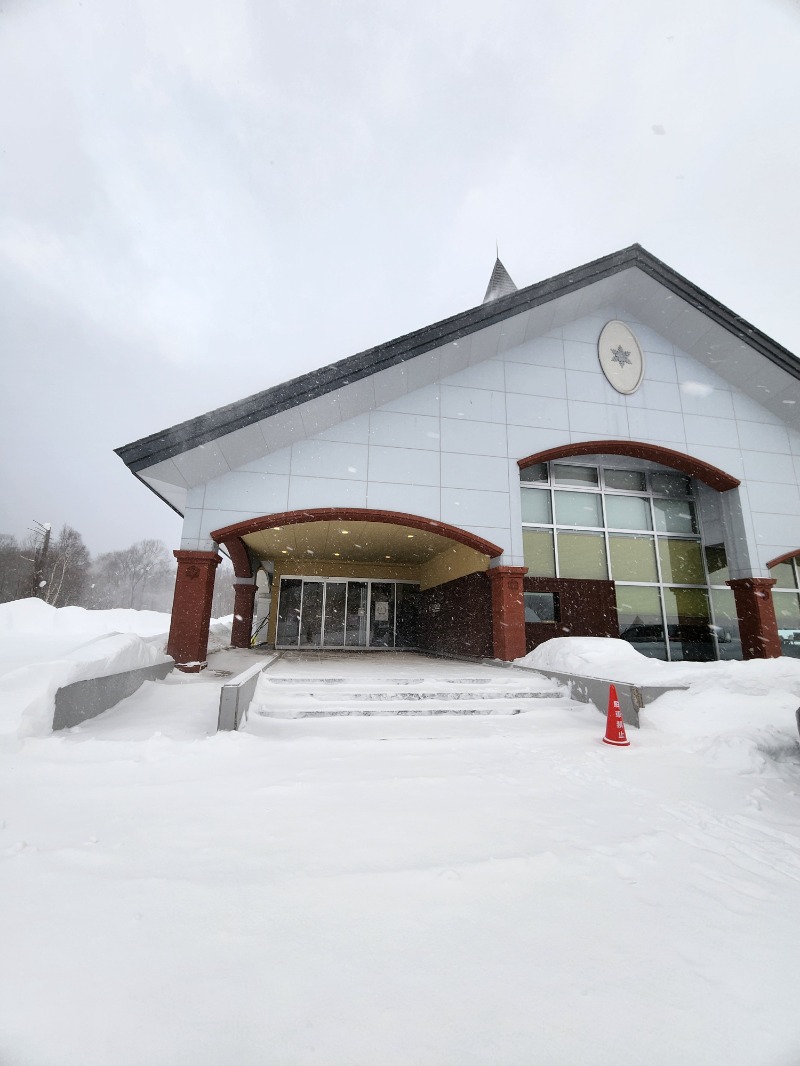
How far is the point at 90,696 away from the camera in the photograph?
5203mm

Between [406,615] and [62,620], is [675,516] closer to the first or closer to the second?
[406,615]

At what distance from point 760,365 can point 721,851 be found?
13.6 meters

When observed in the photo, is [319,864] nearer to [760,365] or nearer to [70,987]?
[70,987]

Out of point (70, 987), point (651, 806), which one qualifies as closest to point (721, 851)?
point (651, 806)

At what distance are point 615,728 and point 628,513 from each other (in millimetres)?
9103

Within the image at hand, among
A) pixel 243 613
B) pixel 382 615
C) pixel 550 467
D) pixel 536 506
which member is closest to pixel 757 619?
pixel 536 506

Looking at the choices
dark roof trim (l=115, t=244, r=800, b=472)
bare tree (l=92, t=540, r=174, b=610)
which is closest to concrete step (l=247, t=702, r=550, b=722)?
dark roof trim (l=115, t=244, r=800, b=472)

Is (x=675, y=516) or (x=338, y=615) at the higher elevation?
(x=675, y=516)

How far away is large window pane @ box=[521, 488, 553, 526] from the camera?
39.9 ft

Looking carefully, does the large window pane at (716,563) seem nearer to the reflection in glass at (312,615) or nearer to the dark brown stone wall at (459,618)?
the dark brown stone wall at (459,618)

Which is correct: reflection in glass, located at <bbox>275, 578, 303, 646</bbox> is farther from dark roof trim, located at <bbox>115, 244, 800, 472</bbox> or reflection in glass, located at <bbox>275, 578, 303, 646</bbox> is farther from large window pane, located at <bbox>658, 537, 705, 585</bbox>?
large window pane, located at <bbox>658, 537, 705, 585</bbox>

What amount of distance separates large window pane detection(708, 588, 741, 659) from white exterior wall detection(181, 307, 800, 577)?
40.3 inches

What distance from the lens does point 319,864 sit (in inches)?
98.9

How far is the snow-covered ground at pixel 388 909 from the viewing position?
1514mm
